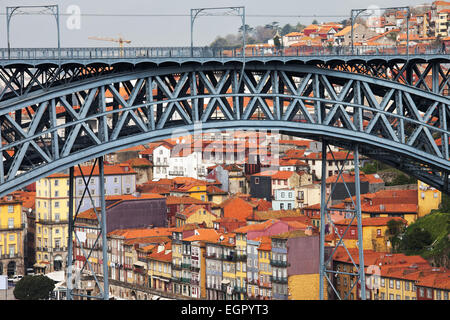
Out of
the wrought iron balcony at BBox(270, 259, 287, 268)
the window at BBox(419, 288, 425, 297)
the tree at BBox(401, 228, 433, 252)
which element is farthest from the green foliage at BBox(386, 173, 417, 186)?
the window at BBox(419, 288, 425, 297)

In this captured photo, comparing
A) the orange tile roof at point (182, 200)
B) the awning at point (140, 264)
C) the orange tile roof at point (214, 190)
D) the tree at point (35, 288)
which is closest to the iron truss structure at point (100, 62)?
the tree at point (35, 288)

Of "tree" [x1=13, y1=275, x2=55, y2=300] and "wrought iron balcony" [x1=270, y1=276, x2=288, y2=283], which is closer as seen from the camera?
"wrought iron balcony" [x1=270, y1=276, x2=288, y2=283]

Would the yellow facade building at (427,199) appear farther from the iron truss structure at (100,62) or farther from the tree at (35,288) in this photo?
the iron truss structure at (100,62)

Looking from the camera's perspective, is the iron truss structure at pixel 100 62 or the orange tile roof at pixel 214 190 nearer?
the iron truss structure at pixel 100 62

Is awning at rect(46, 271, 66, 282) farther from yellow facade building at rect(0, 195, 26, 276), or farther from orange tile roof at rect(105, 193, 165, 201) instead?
orange tile roof at rect(105, 193, 165, 201)

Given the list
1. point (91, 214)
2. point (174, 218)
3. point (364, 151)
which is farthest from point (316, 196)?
point (364, 151)
